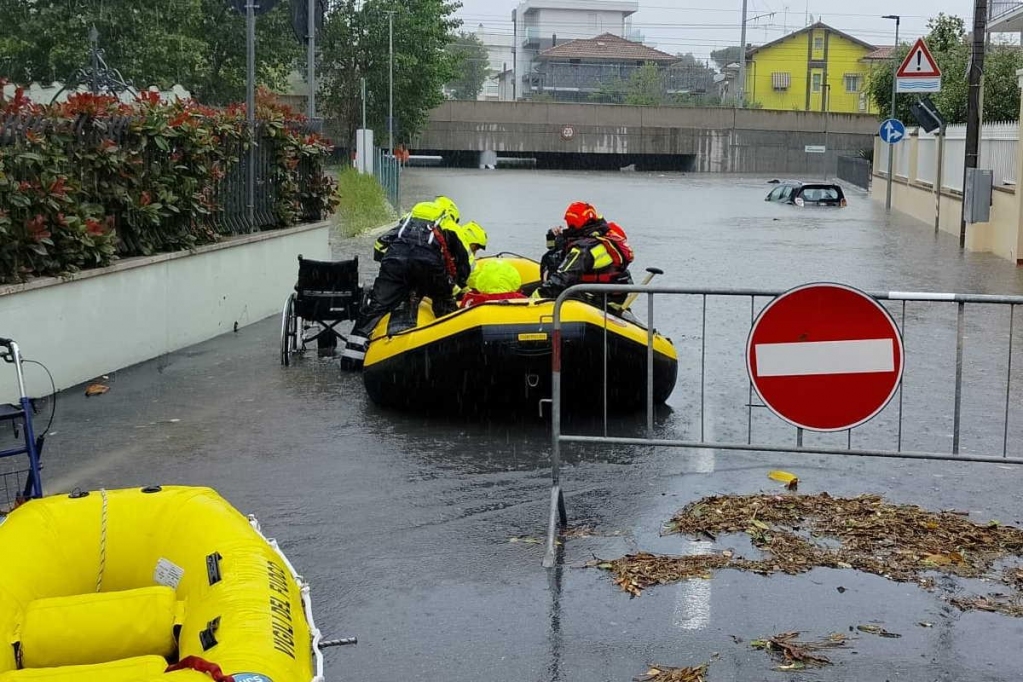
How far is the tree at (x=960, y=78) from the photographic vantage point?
36406 millimetres

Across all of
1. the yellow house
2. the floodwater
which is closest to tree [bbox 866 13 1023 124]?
the floodwater

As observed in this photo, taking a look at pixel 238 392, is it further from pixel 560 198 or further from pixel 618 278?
pixel 560 198

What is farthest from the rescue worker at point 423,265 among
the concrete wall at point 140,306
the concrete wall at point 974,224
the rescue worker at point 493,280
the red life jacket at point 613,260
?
the concrete wall at point 974,224

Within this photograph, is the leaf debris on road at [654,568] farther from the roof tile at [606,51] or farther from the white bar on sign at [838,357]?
the roof tile at [606,51]

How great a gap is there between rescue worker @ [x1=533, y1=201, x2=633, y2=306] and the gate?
1.09 m

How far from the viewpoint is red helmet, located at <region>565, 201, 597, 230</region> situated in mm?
11438

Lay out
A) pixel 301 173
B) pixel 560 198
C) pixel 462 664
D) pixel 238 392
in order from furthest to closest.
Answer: pixel 560 198, pixel 301 173, pixel 238 392, pixel 462 664

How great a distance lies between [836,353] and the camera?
22.1ft

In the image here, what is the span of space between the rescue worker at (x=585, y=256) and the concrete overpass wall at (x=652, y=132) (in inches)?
2756

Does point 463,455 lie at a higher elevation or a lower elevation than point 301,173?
lower

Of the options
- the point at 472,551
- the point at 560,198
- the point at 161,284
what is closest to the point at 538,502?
the point at 472,551

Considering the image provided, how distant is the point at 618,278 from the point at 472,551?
485 cm

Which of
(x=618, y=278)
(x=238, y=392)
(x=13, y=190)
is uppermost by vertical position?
(x=13, y=190)

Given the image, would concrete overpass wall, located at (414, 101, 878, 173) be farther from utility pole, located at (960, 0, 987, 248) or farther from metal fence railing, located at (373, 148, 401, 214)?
utility pole, located at (960, 0, 987, 248)
